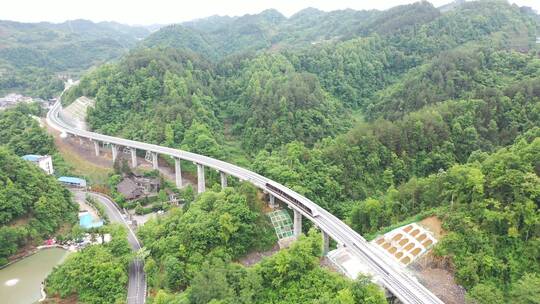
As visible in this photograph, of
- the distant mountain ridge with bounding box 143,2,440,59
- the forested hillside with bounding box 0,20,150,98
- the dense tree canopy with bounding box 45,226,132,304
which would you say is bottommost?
the dense tree canopy with bounding box 45,226,132,304

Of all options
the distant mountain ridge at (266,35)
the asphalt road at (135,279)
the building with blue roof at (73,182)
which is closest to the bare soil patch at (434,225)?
the asphalt road at (135,279)

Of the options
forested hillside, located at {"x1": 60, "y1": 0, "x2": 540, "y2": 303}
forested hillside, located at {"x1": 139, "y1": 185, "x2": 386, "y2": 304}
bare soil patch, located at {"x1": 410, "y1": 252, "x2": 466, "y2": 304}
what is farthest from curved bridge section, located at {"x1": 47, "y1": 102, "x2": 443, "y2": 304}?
forested hillside, located at {"x1": 139, "y1": 185, "x2": 386, "y2": 304}

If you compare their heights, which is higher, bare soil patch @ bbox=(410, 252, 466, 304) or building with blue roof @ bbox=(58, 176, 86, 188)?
bare soil patch @ bbox=(410, 252, 466, 304)

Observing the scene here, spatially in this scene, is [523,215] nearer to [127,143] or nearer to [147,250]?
[147,250]

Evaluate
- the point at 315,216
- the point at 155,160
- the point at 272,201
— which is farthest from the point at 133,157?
the point at 315,216

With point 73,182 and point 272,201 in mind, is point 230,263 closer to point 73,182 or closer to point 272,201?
point 272,201

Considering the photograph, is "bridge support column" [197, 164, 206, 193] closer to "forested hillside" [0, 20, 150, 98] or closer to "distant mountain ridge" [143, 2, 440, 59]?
"forested hillside" [0, 20, 150, 98]

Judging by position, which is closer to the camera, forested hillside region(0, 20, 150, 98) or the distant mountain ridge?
forested hillside region(0, 20, 150, 98)

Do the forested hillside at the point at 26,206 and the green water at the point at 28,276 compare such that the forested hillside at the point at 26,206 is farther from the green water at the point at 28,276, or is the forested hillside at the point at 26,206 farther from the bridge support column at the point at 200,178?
the bridge support column at the point at 200,178
